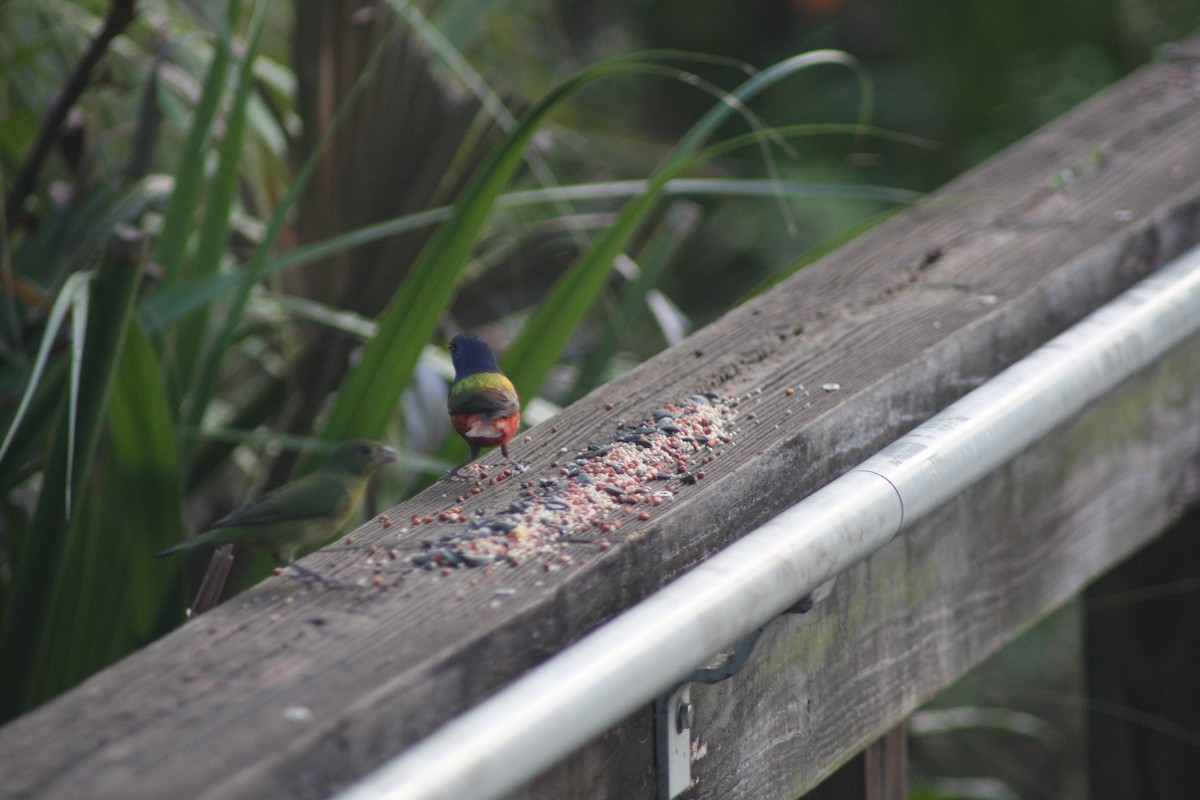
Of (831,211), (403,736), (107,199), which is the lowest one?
(831,211)

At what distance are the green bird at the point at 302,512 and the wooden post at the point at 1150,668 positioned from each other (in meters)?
1.24

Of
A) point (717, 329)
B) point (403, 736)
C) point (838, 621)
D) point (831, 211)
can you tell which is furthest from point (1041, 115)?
point (403, 736)

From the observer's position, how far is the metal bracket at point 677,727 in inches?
38.0

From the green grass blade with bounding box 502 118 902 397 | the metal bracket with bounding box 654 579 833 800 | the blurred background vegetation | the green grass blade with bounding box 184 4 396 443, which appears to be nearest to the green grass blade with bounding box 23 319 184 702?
the blurred background vegetation

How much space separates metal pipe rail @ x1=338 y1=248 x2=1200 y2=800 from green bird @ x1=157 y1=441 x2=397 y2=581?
0.39 m

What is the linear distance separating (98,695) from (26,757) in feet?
0.22

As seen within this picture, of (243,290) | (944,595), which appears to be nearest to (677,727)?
(944,595)

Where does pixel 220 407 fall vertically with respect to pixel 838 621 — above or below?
below

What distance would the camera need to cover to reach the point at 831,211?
4.46 m

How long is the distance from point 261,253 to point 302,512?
0.59 metres

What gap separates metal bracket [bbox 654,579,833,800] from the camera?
0.96m

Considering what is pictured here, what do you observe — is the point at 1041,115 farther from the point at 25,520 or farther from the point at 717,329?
the point at 25,520

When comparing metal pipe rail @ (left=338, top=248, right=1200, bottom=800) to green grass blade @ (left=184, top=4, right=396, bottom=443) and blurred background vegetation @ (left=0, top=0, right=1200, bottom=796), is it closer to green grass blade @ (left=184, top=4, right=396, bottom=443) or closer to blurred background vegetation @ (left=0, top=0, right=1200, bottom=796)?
blurred background vegetation @ (left=0, top=0, right=1200, bottom=796)

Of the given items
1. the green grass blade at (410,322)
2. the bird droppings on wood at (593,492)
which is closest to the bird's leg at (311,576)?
the bird droppings on wood at (593,492)
